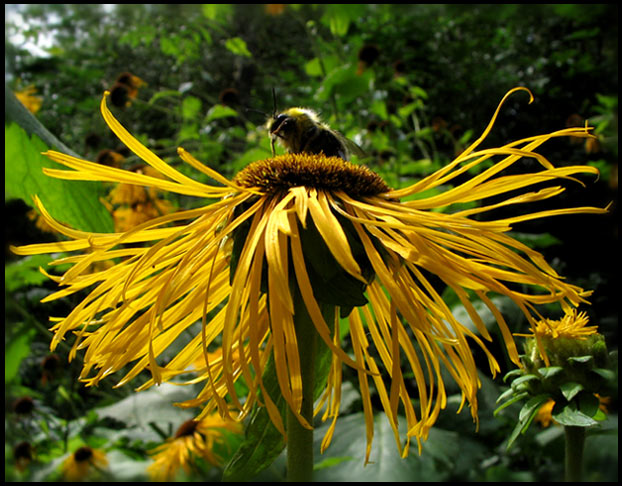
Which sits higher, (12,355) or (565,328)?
(12,355)

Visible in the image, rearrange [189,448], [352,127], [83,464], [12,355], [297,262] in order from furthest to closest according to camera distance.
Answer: [352,127]
[83,464]
[189,448]
[12,355]
[297,262]

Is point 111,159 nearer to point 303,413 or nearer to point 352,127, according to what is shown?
point 352,127

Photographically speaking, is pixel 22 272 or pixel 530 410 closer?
pixel 530 410

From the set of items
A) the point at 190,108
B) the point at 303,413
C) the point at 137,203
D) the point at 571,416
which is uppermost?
the point at 190,108

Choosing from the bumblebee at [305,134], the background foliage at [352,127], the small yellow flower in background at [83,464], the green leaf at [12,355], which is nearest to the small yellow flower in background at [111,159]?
the background foliage at [352,127]

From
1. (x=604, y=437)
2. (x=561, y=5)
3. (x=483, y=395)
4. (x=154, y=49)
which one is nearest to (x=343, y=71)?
(x=483, y=395)

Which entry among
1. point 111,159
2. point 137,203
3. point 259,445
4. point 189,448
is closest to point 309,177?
point 259,445

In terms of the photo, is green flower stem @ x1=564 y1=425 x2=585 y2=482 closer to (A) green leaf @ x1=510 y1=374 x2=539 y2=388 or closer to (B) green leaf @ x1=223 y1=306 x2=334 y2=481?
(A) green leaf @ x1=510 y1=374 x2=539 y2=388

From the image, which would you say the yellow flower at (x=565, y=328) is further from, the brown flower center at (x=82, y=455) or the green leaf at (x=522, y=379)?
the brown flower center at (x=82, y=455)
